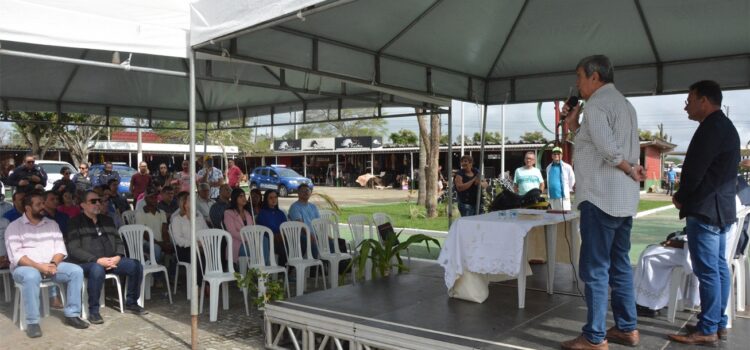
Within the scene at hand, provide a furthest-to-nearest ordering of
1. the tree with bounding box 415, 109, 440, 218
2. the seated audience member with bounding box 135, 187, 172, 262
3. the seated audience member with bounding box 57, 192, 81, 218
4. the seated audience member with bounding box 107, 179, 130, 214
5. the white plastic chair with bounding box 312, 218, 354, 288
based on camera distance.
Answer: the tree with bounding box 415, 109, 440, 218 → the seated audience member with bounding box 107, 179, 130, 214 → the seated audience member with bounding box 135, 187, 172, 262 → the seated audience member with bounding box 57, 192, 81, 218 → the white plastic chair with bounding box 312, 218, 354, 288

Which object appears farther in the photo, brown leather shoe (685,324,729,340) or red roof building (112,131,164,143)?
red roof building (112,131,164,143)

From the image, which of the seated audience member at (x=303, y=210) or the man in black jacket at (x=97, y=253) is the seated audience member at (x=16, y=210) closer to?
the man in black jacket at (x=97, y=253)

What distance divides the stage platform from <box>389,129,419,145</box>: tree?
43383 mm

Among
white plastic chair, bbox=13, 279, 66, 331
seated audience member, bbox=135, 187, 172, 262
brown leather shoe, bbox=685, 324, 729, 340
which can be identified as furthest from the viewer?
seated audience member, bbox=135, 187, 172, 262

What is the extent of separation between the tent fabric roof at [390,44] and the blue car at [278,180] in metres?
17.3

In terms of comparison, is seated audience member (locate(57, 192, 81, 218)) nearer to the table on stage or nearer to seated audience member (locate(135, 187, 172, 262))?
seated audience member (locate(135, 187, 172, 262))

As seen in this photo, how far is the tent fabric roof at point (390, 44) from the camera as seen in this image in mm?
3934

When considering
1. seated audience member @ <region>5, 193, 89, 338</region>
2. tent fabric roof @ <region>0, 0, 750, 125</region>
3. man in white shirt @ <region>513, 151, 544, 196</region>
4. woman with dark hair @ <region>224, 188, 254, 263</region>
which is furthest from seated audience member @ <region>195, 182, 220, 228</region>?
man in white shirt @ <region>513, 151, 544, 196</region>

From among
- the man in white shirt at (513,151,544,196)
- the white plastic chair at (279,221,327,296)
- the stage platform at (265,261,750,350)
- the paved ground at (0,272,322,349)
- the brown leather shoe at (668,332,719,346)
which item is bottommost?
the paved ground at (0,272,322,349)

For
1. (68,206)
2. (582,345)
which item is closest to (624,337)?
(582,345)

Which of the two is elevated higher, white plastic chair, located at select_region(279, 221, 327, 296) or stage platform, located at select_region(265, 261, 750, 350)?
white plastic chair, located at select_region(279, 221, 327, 296)

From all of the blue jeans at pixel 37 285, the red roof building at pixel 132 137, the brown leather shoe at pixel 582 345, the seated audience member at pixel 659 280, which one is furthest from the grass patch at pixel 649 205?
the red roof building at pixel 132 137

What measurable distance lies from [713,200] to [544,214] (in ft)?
5.54

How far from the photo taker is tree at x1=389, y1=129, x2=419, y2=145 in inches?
1916
